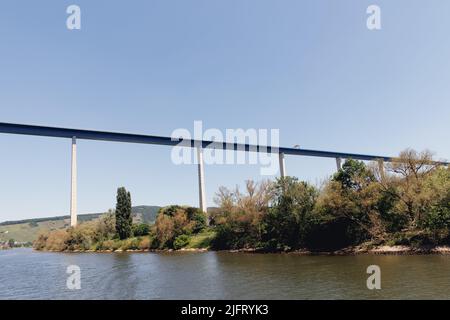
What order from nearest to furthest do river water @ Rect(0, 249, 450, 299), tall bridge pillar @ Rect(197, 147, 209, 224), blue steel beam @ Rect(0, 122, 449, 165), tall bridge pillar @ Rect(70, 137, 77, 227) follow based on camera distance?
1. river water @ Rect(0, 249, 450, 299)
2. blue steel beam @ Rect(0, 122, 449, 165)
3. tall bridge pillar @ Rect(70, 137, 77, 227)
4. tall bridge pillar @ Rect(197, 147, 209, 224)

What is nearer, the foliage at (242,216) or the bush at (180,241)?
the foliage at (242,216)

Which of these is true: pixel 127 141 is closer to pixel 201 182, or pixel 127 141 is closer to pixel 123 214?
pixel 123 214

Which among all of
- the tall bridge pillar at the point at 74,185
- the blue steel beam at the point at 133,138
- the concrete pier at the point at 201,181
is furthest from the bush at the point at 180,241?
the blue steel beam at the point at 133,138

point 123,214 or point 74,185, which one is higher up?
point 74,185

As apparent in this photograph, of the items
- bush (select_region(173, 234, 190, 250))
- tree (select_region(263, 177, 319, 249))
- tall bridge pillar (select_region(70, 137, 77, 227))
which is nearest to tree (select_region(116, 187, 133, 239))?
tall bridge pillar (select_region(70, 137, 77, 227))

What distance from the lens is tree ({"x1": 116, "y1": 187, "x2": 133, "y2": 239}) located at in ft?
293

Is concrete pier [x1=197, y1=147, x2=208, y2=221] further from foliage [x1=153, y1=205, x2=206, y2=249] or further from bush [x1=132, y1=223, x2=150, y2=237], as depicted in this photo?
bush [x1=132, y1=223, x2=150, y2=237]

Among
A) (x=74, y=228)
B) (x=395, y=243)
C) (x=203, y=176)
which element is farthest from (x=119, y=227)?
(x=395, y=243)

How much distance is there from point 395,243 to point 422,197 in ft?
21.9

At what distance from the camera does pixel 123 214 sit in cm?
9000

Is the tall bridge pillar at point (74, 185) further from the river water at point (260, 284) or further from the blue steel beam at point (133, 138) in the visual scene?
the river water at point (260, 284)

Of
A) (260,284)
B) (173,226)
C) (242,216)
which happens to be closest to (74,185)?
(173,226)

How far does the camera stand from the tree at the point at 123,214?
293 ft
